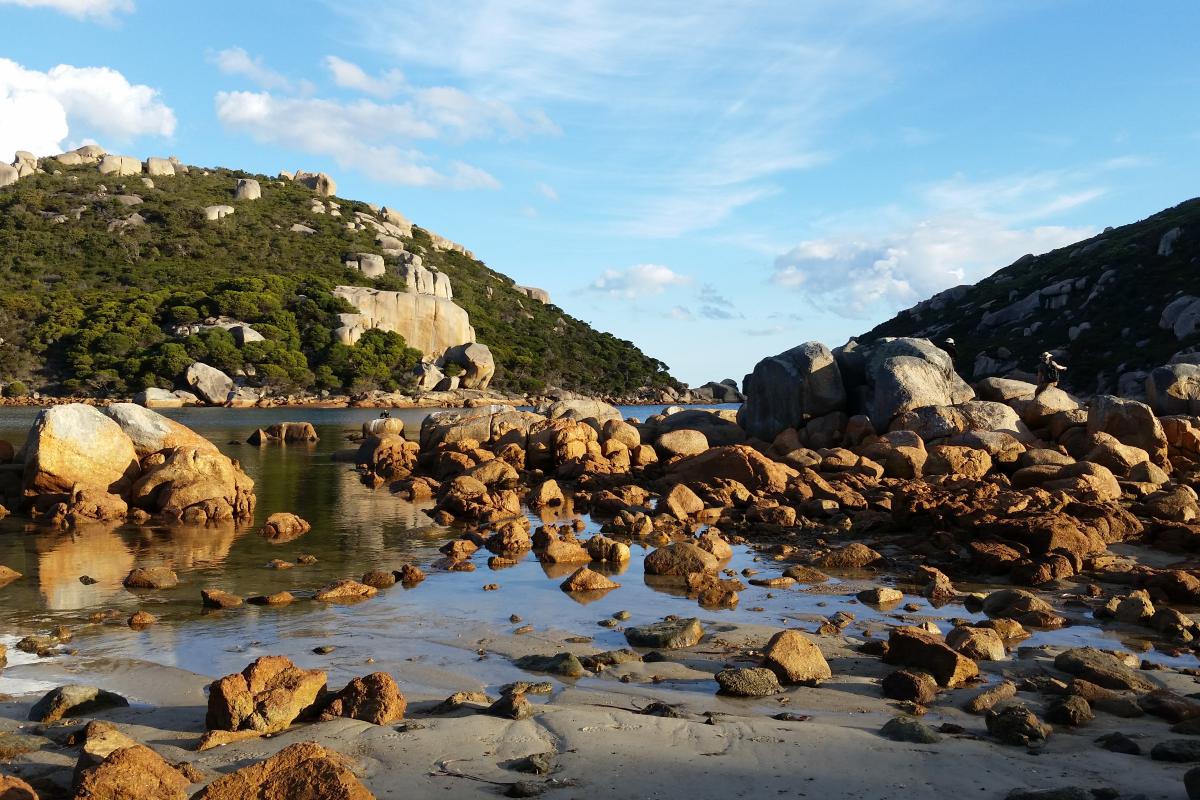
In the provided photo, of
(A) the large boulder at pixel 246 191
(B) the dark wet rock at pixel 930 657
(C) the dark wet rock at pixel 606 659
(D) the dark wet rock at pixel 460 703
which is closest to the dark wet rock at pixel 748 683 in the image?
(C) the dark wet rock at pixel 606 659

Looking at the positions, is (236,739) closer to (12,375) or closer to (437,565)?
(437,565)

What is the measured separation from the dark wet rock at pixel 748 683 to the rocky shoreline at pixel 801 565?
0.02 metres

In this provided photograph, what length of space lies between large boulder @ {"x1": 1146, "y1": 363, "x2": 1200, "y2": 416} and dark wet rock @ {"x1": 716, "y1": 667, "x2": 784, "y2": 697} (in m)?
25.3

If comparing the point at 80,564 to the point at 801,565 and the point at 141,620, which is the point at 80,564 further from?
the point at 801,565

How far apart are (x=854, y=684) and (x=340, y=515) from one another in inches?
593

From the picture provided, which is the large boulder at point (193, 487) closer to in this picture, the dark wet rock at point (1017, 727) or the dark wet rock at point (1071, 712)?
the dark wet rock at point (1017, 727)

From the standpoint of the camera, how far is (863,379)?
29891 mm

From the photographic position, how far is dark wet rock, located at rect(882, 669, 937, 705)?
800 centimetres

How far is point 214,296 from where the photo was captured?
92.4 meters

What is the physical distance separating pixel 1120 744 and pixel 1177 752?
370 millimetres

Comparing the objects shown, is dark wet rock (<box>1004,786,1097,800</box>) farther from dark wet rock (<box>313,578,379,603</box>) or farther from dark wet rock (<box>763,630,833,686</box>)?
dark wet rock (<box>313,578,379,603</box>)

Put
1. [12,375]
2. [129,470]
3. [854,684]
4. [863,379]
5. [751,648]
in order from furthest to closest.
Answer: [12,375] < [863,379] < [129,470] < [751,648] < [854,684]

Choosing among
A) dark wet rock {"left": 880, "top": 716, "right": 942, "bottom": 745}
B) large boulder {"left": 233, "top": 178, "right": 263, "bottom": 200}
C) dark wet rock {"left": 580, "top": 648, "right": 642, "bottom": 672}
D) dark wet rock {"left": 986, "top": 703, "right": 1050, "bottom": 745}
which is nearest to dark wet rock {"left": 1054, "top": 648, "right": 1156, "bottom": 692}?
dark wet rock {"left": 986, "top": 703, "right": 1050, "bottom": 745}

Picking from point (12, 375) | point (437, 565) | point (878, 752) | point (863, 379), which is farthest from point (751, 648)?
point (12, 375)
